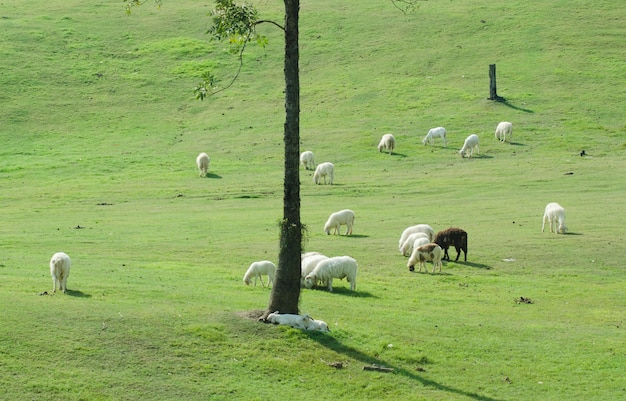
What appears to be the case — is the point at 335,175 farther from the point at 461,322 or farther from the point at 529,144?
the point at 461,322

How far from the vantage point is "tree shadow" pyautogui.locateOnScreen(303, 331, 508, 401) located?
666 inches

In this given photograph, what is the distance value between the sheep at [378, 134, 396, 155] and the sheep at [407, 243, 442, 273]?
91.5ft

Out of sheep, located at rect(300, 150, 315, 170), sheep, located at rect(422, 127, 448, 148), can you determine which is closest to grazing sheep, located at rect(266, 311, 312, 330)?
sheep, located at rect(300, 150, 315, 170)

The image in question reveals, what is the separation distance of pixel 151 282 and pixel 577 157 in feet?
113

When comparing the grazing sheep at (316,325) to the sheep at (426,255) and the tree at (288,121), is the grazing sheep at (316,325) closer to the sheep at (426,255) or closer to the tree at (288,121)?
the tree at (288,121)

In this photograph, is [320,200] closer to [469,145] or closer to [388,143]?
[388,143]

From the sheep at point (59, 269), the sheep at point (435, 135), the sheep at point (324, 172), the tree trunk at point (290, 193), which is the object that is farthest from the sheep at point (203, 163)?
the tree trunk at point (290, 193)

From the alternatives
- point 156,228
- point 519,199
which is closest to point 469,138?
point 519,199

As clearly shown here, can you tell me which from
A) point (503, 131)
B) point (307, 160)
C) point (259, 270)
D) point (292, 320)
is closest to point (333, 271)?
point (259, 270)

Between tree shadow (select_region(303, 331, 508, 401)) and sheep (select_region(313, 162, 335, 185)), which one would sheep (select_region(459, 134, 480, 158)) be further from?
tree shadow (select_region(303, 331, 508, 401))

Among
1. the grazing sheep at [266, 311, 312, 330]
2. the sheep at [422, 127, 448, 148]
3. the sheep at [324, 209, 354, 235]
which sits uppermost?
the sheep at [422, 127, 448, 148]

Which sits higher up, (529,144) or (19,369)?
(529,144)

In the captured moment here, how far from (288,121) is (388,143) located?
36733mm

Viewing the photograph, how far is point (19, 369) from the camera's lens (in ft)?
52.9
